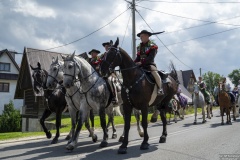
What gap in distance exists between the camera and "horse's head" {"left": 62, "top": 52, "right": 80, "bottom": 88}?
24.6 feet

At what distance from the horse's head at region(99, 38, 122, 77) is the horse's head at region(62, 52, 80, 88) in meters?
1.00

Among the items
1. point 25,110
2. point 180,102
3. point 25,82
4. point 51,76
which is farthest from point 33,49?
point 51,76

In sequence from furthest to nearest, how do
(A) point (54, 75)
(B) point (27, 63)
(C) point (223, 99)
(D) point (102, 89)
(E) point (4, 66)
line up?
1. (E) point (4, 66)
2. (B) point (27, 63)
3. (C) point (223, 99)
4. (A) point (54, 75)
5. (D) point (102, 89)

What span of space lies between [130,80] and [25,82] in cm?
2886

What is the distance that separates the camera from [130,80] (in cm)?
736

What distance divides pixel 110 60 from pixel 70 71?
1339mm

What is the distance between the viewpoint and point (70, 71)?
762 cm

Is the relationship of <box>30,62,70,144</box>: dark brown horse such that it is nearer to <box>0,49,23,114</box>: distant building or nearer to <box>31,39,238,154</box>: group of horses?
<box>31,39,238,154</box>: group of horses

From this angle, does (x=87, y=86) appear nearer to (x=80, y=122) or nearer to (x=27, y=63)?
(x=80, y=122)

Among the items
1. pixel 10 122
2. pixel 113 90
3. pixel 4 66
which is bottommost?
pixel 10 122

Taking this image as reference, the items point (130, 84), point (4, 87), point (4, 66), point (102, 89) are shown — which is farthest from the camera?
point (4, 87)

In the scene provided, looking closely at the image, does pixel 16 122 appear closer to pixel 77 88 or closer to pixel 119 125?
pixel 119 125

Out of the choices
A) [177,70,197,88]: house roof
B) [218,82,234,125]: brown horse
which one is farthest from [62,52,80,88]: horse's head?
[177,70,197,88]: house roof

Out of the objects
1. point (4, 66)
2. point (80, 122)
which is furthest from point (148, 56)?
point (4, 66)
